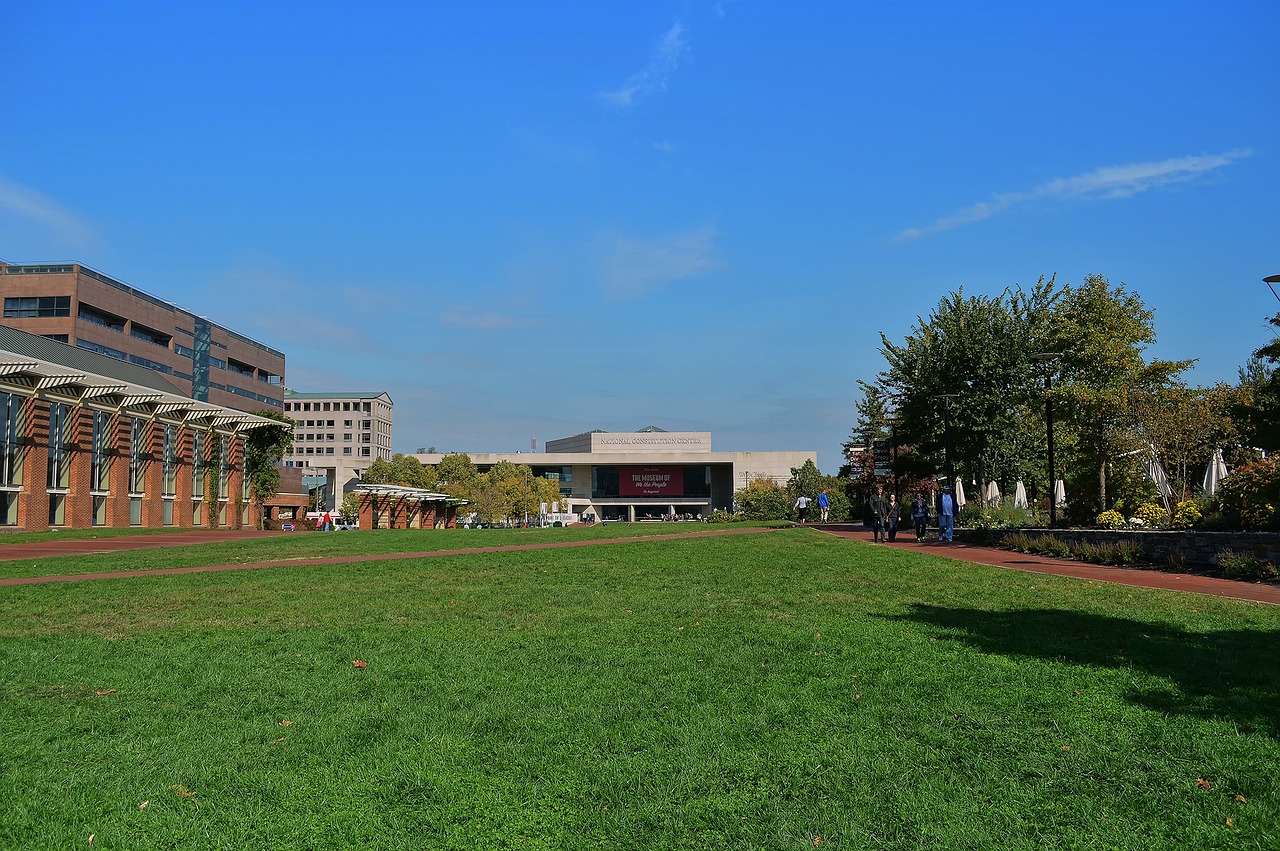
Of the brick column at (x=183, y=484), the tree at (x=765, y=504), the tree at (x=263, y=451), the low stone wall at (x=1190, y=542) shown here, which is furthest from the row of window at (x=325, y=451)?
the low stone wall at (x=1190, y=542)

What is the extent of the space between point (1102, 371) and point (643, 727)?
1509 inches

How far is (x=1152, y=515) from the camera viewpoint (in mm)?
21562

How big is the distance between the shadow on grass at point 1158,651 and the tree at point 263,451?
54551 millimetres

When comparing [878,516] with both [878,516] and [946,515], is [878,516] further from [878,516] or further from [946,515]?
[946,515]

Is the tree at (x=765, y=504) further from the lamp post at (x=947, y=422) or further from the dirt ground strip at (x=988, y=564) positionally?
the dirt ground strip at (x=988, y=564)

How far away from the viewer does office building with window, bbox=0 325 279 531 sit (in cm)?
3759

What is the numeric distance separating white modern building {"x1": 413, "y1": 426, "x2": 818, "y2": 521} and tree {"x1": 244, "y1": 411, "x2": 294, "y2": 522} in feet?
277

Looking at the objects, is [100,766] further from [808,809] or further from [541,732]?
[808,809]

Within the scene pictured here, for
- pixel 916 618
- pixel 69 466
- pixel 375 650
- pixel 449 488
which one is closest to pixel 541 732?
pixel 375 650

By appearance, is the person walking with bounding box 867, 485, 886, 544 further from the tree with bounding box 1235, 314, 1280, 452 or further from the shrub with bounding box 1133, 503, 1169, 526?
the tree with bounding box 1235, 314, 1280, 452

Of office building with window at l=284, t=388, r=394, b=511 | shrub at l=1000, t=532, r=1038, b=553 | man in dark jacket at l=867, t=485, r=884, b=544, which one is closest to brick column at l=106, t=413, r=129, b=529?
man in dark jacket at l=867, t=485, r=884, b=544

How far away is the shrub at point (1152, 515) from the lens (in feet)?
69.8

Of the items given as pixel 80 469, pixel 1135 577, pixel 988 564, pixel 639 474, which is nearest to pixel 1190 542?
pixel 1135 577

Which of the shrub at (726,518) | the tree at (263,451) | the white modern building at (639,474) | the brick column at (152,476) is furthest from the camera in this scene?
the white modern building at (639,474)
